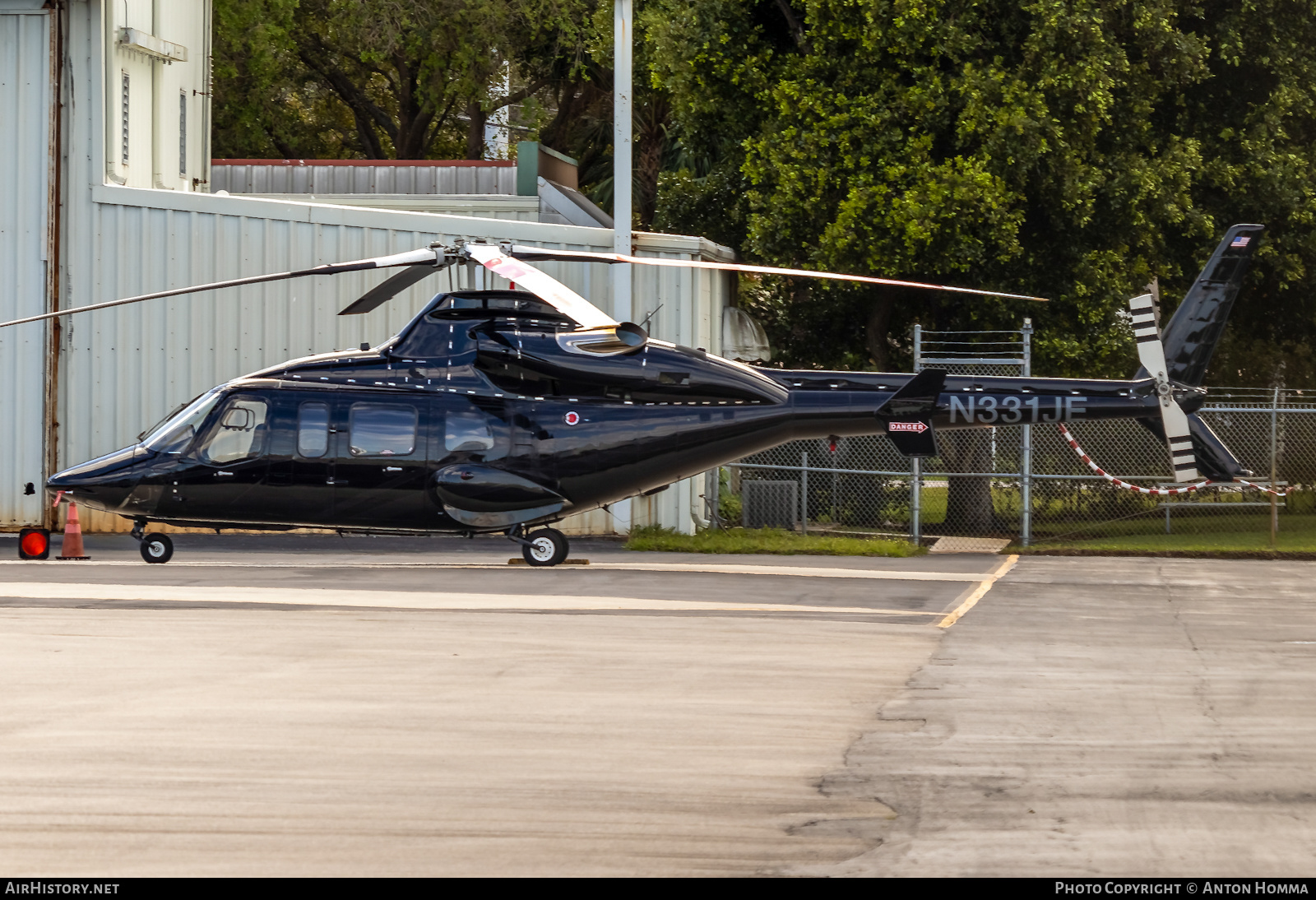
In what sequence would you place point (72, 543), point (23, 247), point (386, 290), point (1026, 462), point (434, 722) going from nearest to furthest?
point (434, 722) < point (386, 290) < point (72, 543) < point (1026, 462) < point (23, 247)

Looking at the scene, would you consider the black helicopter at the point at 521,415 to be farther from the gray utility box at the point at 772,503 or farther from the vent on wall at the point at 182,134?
the vent on wall at the point at 182,134

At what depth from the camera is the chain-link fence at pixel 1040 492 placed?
953 inches

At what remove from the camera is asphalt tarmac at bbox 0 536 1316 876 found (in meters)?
6.79

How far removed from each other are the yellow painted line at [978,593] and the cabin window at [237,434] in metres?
8.20

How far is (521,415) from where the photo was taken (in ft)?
55.5

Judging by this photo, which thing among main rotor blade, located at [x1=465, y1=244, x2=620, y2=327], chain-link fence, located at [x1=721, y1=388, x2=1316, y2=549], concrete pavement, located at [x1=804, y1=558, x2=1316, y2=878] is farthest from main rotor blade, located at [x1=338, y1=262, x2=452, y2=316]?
chain-link fence, located at [x1=721, y1=388, x2=1316, y2=549]

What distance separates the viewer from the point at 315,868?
6.41m

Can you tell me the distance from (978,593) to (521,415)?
5.75 meters

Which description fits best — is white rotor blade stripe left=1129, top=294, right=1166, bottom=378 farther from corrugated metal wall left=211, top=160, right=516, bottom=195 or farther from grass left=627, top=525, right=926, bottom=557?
corrugated metal wall left=211, top=160, right=516, bottom=195

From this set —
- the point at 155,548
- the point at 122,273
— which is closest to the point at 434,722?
the point at 155,548

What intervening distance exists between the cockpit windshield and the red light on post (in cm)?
281

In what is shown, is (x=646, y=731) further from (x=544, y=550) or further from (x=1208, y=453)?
(x=1208, y=453)

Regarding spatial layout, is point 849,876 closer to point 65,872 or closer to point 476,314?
point 65,872

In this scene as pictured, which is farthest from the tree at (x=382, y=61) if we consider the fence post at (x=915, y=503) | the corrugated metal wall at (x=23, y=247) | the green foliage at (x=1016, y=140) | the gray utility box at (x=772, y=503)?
the fence post at (x=915, y=503)
